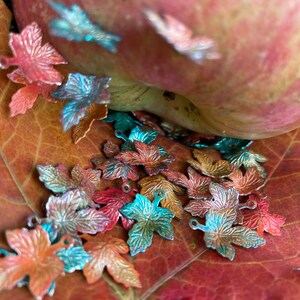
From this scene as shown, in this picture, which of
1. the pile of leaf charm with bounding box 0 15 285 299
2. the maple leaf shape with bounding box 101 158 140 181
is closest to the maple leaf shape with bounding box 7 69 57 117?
the pile of leaf charm with bounding box 0 15 285 299

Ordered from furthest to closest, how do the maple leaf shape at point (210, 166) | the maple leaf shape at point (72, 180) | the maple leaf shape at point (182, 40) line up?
the maple leaf shape at point (210, 166) → the maple leaf shape at point (72, 180) → the maple leaf shape at point (182, 40)

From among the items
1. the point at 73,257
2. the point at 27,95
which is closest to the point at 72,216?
the point at 73,257

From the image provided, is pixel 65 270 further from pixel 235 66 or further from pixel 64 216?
pixel 235 66

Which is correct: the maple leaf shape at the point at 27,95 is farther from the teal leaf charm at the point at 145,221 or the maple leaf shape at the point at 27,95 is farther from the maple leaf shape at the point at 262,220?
the maple leaf shape at the point at 262,220

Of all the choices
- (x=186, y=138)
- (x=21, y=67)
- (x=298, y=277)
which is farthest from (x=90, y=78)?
→ (x=298, y=277)

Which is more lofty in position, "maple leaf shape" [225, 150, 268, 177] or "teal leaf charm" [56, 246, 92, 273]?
"teal leaf charm" [56, 246, 92, 273]

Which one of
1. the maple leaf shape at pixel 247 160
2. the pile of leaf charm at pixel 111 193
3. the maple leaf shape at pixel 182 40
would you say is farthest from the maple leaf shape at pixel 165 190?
the maple leaf shape at pixel 182 40

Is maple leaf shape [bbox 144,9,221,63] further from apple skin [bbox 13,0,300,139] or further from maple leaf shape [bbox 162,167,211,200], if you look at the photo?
maple leaf shape [bbox 162,167,211,200]
